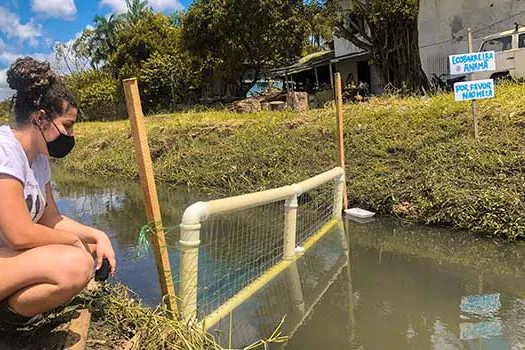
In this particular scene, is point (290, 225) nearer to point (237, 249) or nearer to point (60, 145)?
point (237, 249)

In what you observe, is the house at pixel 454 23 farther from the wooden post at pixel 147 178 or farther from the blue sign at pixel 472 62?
the wooden post at pixel 147 178

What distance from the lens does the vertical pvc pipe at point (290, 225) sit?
4.32 metres

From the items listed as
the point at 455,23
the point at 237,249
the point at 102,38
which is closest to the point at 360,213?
the point at 237,249

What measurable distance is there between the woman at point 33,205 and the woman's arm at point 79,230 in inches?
8.4

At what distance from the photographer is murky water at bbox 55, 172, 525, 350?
3.12 meters

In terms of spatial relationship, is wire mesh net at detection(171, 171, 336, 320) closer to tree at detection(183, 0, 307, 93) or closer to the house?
the house

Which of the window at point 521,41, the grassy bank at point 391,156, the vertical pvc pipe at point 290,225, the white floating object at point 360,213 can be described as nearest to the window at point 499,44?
the window at point 521,41

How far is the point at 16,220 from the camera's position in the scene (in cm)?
187

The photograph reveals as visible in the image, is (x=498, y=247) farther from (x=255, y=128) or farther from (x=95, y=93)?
(x=95, y=93)

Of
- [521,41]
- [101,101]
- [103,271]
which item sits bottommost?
[103,271]

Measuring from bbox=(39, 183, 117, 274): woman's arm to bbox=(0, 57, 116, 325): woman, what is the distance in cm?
21

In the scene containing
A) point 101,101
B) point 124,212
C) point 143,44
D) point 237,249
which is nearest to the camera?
point 237,249

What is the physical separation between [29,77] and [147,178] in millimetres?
799

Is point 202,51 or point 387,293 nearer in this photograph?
point 387,293
